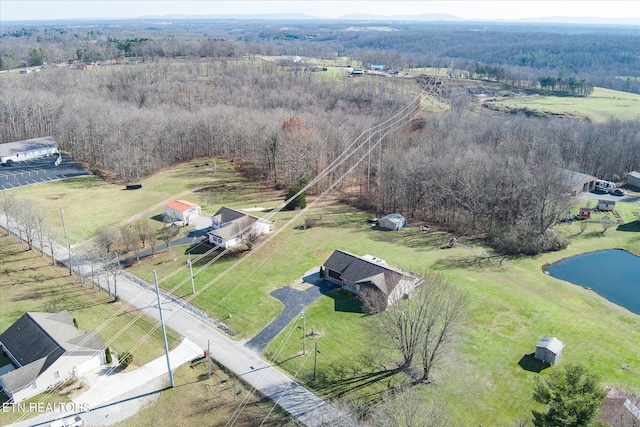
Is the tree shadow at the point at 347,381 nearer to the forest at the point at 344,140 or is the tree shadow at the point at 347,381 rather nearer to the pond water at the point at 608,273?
the pond water at the point at 608,273

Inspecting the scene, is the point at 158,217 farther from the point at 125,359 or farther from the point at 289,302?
the point at 125,359

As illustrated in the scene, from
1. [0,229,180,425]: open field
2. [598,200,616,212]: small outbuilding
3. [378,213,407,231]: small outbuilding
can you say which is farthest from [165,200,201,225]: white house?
[598,200,616,212]: small outbuilding

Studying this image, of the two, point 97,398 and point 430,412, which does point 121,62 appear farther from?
point 430,412

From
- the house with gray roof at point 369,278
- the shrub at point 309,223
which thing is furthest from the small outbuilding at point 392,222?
the house with gray roof at point 369,278

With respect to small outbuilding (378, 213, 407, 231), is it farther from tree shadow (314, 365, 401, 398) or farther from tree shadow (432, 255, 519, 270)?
tree shadow (314, 365, 401, 398)

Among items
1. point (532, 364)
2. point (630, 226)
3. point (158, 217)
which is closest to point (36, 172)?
point (158, 217)

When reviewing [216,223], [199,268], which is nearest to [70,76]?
[216,223]
